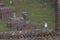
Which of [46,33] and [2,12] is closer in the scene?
[46,33]

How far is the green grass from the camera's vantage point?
2.75 metres

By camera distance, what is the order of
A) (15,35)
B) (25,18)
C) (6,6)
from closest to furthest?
(15,35), (25,18), (6,6)

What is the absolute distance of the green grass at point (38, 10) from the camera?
275 cm

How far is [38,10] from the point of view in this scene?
2.91 meters

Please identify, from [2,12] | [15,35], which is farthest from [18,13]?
[15,35]

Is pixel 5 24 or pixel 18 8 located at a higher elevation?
pixel 18 8

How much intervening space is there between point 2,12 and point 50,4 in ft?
2.82

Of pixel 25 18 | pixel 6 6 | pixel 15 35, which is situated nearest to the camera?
pixel 15 35

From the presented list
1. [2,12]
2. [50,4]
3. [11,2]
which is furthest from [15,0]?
[50,4]

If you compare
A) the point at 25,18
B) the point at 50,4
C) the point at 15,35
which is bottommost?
the point at 15,35

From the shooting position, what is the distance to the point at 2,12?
2.95 metres

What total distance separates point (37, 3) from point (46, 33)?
56cm

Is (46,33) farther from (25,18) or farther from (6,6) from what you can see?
(6,6)

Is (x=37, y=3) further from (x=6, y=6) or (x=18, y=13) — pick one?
(x=6, y=6)
